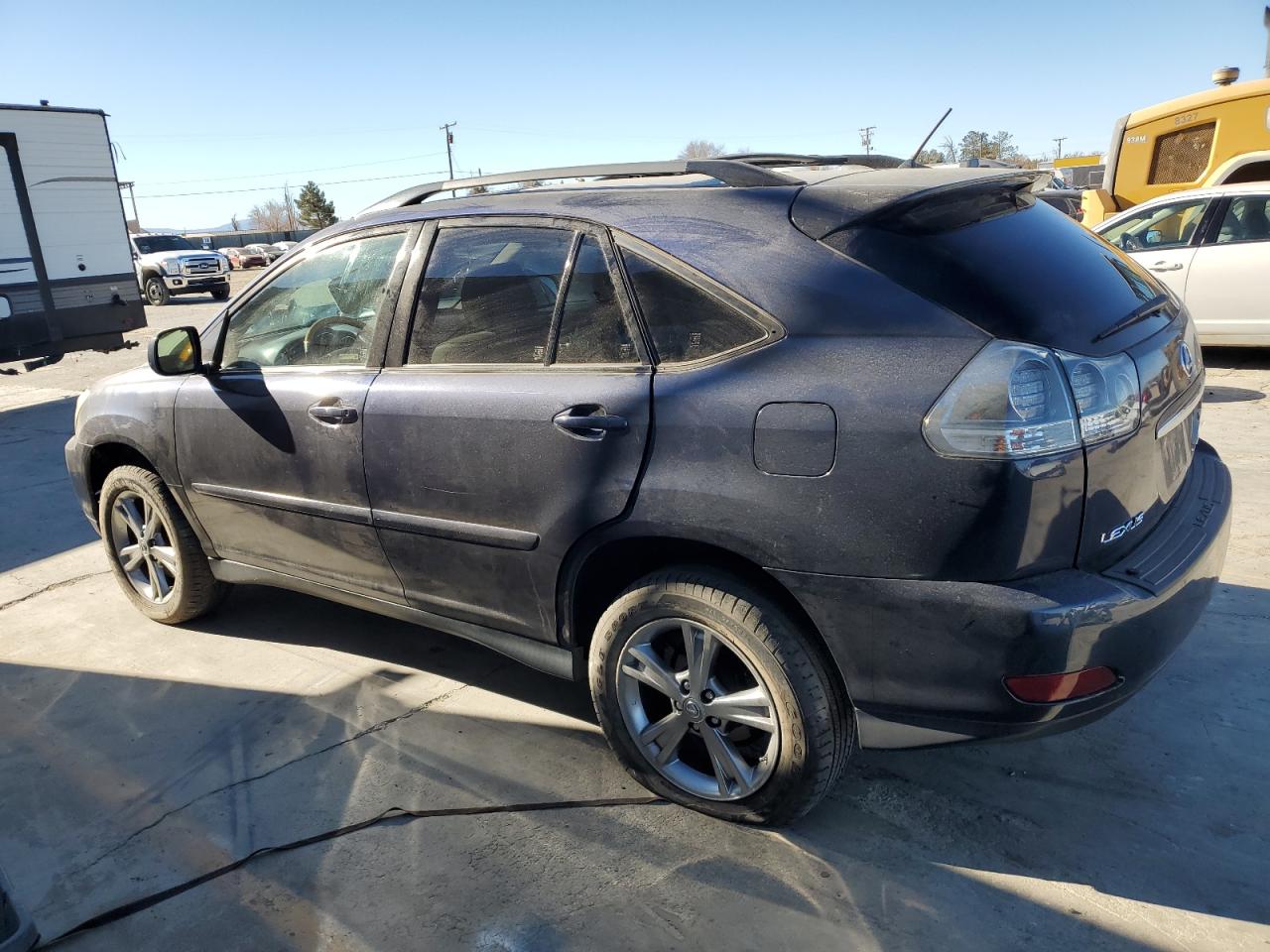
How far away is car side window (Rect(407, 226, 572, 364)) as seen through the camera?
2.88 meters

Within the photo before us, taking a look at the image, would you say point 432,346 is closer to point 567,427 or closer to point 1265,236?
point 567,427

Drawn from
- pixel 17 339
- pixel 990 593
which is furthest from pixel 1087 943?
pixel 17 339

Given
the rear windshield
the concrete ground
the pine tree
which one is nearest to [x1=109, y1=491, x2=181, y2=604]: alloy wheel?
the concrete ground

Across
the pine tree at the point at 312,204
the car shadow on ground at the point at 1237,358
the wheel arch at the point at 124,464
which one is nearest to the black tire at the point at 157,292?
the wheel arch at the point at 124,464

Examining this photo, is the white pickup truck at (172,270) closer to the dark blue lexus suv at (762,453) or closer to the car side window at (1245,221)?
the car side window at (1245,221)

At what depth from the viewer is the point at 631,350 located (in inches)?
104

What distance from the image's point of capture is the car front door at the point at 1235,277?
833cm

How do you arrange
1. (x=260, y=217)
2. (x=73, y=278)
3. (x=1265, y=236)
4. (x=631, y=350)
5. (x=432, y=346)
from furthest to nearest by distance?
(x=260, y=217) → (x=73, y=278) → (x=1265, y=236) → (x=432, y=346) → (x=631, y=350)

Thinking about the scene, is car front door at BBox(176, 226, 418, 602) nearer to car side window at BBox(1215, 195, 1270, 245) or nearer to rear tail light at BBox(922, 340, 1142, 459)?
rear tail light at BBox(922, 340, 1142, 459)

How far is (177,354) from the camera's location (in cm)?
372

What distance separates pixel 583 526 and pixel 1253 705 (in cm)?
224

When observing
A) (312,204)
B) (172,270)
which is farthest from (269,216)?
(172,270)

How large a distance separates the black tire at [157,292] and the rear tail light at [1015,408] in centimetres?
2725

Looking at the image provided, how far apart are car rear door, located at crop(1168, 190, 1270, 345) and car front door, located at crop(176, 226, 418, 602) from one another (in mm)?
7840
